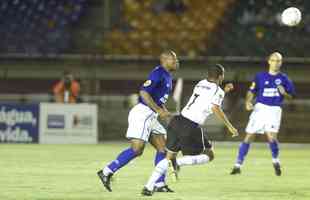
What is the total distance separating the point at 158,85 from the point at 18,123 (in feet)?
48.7

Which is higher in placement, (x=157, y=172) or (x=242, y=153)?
(x=157, y=172)

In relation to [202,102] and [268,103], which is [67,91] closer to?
[268,103]

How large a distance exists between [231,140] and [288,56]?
3.84 meters

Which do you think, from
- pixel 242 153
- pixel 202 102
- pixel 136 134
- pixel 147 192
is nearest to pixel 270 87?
pixel 242 153

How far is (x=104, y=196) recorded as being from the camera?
13094 mm

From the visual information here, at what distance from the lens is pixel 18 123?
2767cm

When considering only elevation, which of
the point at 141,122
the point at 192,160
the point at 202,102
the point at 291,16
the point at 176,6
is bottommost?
the point at 192,160

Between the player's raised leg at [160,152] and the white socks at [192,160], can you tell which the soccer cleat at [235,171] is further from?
the player's raised leg at [160,152]

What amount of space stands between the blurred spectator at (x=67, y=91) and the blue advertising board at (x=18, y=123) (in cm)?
76

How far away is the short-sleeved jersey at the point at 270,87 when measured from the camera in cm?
1805

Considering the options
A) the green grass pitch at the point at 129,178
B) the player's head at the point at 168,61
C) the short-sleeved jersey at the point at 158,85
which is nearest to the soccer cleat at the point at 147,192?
the green grass pitch at the point at 129,178

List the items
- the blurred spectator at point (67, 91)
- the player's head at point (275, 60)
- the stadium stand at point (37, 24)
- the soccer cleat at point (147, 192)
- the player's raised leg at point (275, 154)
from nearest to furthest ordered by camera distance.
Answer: the soccer cleat at point (147, 192) < the player's raised leg at point (275, 154) < the player's head at point (275, 60) < the blurred spectator at point (67, 91) < the stadium stand at point (37, 24)

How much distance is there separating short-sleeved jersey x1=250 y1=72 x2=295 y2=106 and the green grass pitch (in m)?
1.44

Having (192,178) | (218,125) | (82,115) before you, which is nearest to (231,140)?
(218,125)
